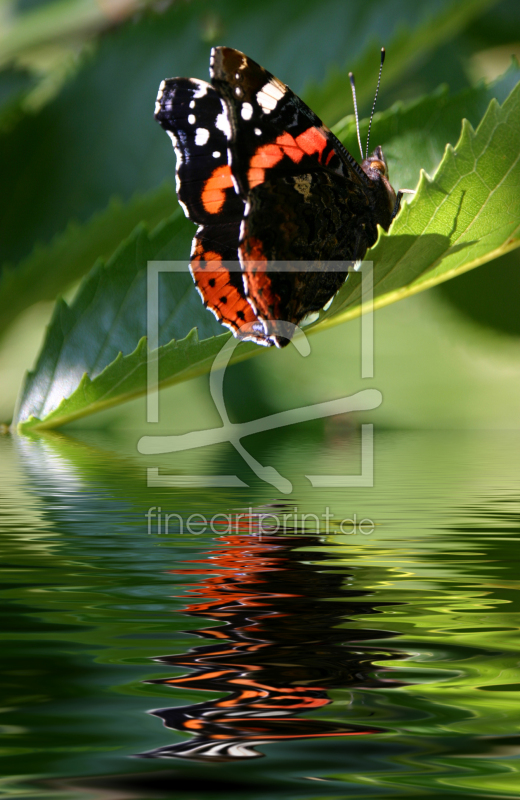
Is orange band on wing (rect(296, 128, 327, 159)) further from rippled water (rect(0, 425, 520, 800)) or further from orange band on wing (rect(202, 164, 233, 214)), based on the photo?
rippled water (rect(0, 425, 520, 800))

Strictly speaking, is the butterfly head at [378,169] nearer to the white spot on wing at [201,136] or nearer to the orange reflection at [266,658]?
the white spot on wing at [201,136]

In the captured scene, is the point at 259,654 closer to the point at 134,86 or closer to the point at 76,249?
the point at 76,249

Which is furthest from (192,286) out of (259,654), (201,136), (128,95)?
(259,654)

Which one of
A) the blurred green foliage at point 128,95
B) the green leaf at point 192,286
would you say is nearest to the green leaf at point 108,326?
the green leaf at point 192,286

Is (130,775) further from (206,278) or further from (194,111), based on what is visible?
(194,111)

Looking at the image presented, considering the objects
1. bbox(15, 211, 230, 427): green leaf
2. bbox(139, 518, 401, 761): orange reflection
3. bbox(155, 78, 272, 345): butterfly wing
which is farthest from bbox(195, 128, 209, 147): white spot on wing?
bbox(139, 518, 401, 761): orange reflection

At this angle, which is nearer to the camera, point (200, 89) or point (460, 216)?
point (460, 216)

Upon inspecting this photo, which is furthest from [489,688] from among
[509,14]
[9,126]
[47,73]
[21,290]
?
[509,14]
